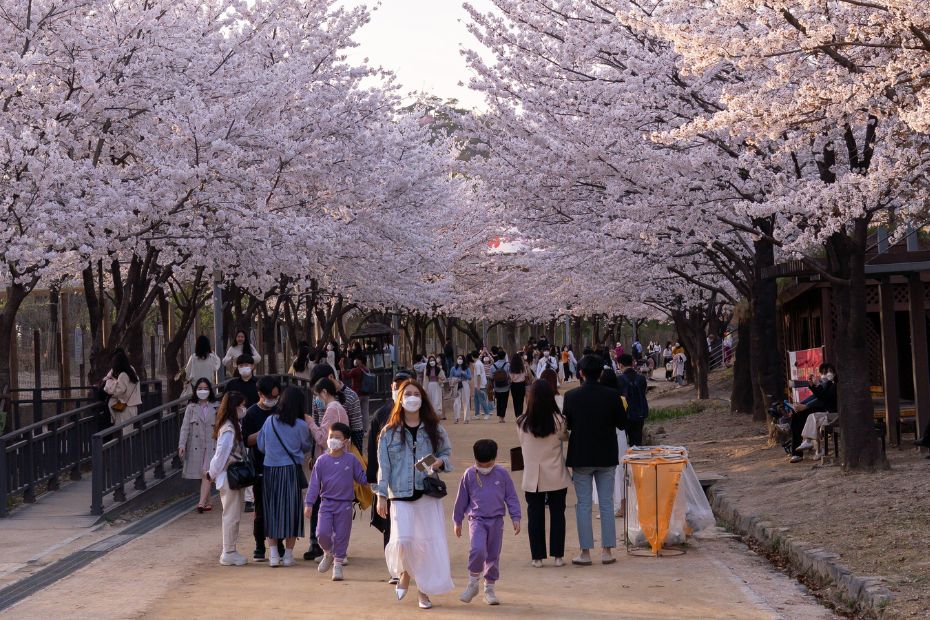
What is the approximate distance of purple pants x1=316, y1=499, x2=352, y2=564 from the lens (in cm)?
1002

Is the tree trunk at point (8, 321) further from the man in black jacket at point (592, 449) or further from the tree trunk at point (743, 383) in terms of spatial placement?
the tree trunk at point (743, 383)

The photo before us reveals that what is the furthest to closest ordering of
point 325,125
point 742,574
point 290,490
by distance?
point 325,125
point 290,490
point 742,574

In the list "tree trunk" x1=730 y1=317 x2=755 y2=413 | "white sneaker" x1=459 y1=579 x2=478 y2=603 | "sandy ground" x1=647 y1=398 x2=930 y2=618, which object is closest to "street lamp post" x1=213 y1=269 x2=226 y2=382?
"sandy ground" x1=647 y1=398 x2=930 y2=618

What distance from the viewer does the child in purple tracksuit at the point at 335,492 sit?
32.9 feet

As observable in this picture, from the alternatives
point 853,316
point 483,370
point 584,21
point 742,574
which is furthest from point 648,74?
point 483,370

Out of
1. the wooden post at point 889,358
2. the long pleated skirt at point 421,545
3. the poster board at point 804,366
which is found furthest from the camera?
the poster board at point 804,366

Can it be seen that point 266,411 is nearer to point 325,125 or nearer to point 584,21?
point 584,21

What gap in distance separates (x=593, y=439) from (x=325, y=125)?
1374cm

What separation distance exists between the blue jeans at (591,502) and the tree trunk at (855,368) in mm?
4880

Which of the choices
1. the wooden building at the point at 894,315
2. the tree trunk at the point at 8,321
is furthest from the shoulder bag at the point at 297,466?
the tree trunk at the point at 8,321

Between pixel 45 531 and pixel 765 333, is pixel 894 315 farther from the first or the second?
pixel 45 531

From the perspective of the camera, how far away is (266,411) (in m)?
11.7

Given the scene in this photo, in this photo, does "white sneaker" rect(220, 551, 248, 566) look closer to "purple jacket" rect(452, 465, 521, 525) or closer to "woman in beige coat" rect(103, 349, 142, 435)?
"purple jacket" rect(452, 465, 521, 525)

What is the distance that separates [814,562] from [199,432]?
8.20m
